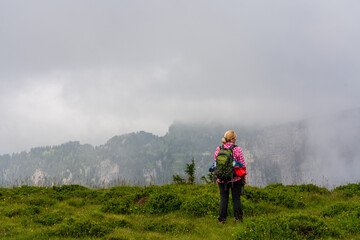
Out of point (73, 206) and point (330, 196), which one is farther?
point (330, 196)

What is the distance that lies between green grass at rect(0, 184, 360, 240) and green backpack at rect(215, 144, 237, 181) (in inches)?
68.8

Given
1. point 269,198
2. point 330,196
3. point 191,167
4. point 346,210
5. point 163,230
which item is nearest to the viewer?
point 163,230

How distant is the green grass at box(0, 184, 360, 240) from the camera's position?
778cm

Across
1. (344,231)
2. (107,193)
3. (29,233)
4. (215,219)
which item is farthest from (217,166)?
(107,193)

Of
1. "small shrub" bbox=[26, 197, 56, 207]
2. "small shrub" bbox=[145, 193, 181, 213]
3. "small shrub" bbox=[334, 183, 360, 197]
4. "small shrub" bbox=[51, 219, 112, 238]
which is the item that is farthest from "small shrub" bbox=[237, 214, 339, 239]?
"small shrub" bbox=[26, 197, 56, 207]

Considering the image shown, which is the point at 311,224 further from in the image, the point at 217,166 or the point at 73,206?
the point at 73,206

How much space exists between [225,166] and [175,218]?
344 centimetres

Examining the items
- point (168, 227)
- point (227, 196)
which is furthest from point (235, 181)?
point (168, 227)

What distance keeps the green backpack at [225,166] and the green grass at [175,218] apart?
1.75 m

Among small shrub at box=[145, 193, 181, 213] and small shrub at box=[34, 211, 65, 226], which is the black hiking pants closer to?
small shrub at box=[145, 193, 181, 213]

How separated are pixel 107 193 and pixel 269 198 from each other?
390 inches

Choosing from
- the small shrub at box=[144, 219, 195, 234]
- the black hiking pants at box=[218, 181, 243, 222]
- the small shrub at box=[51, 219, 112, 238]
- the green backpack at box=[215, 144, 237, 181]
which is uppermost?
the green backpack at box=[215, 144, 237, 181]

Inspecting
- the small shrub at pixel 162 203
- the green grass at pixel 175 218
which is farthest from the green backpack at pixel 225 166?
the small shrub at pixel 162 203

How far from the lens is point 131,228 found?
953cm
